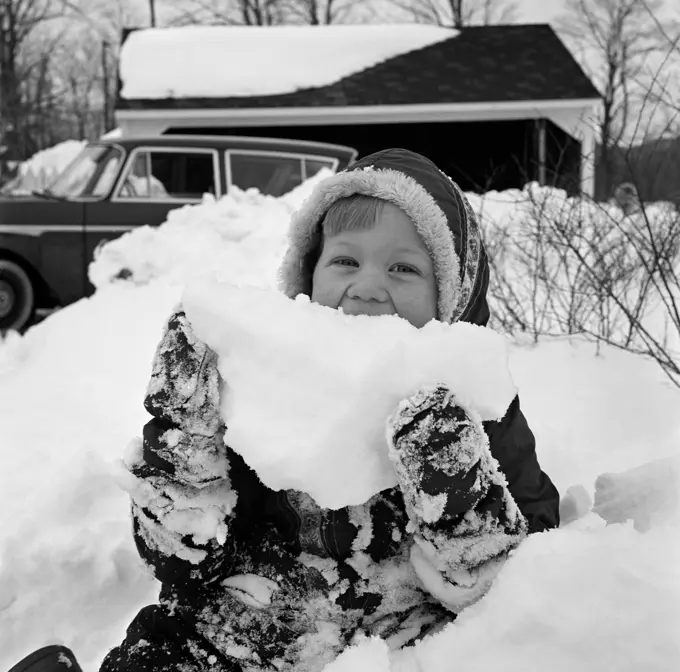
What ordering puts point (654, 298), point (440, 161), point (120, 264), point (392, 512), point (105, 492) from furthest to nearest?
point (440, 161)
point (120, 264)
point (654, 298)
point (105, 492)
point (392, 512)

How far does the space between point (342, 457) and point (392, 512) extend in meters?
0.37

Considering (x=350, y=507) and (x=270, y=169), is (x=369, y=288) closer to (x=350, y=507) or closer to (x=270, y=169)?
(x=350, y=507)

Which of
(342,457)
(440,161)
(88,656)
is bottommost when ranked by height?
(440,161)

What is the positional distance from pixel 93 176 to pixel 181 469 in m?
5.89

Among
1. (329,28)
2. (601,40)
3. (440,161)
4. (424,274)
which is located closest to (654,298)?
(601,40)

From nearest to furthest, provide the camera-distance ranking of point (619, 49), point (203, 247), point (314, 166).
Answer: point (619, 49) → point (203, 247) → point (314, 166)

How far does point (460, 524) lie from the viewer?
3.98ft

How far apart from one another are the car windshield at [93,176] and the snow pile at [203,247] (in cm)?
80

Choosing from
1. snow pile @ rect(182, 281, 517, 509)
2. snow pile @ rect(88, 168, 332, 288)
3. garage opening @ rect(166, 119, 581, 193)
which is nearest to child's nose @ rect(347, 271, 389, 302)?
snow pile @ rect(182, 281, 517, 509)

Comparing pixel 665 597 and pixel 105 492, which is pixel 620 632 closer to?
pixel 665 597

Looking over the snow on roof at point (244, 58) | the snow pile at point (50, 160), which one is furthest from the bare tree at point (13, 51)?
the snow on roof at point (244, 58)

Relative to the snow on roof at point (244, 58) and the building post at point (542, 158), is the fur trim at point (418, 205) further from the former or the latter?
the snow on roof at point (244, 58)

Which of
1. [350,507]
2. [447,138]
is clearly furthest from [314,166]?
[447,138]

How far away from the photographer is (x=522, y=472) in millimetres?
1639
